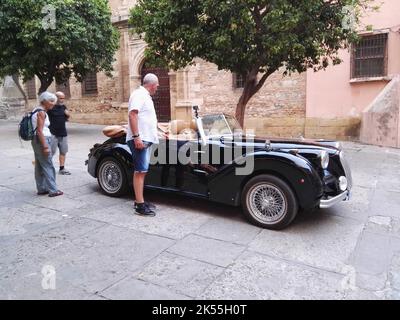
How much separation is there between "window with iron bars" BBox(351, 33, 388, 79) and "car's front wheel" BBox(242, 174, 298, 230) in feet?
29.7

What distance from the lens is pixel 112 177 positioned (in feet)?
19.4

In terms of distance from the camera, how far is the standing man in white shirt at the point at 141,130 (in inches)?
188

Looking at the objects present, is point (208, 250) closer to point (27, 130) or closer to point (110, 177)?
point (110, 177)

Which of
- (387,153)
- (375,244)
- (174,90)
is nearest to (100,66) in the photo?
(174,90)

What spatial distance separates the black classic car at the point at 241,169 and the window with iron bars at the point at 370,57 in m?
8.04

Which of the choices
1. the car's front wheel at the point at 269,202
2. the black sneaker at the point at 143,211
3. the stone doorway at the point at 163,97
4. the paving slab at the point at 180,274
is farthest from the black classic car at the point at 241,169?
the stone doorway at the point at 163,97

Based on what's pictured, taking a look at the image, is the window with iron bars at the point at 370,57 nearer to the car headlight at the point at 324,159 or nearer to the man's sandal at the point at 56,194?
the car headlight at the point at 324,159

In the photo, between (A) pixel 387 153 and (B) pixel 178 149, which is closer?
(B) pixel 178 149

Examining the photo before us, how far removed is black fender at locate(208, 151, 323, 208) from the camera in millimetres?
4328

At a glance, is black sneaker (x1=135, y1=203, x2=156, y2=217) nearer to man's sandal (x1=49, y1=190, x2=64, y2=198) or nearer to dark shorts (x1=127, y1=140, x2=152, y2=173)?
dark shorts (x1=127, y1=140, x2=152, y2=173)

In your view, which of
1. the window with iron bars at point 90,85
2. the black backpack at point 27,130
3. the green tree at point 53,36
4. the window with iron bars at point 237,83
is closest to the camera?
the black backpack at point 27,130
